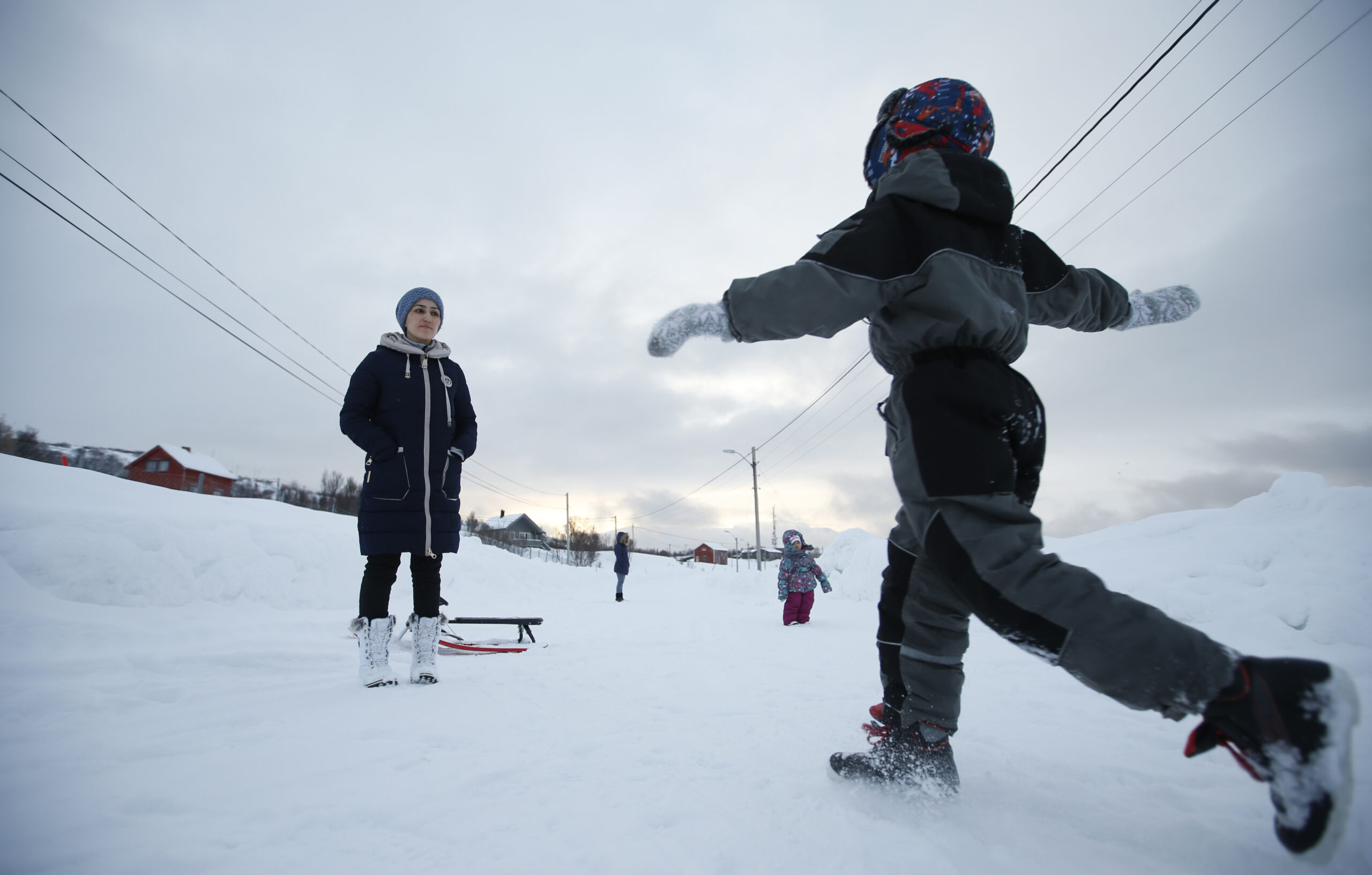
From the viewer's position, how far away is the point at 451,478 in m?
2.72

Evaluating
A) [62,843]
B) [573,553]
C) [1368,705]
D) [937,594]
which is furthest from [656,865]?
[573,553]

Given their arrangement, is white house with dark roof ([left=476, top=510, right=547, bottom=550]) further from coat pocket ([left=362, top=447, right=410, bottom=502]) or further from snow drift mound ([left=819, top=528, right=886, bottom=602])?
coat pocket ([left=362, top=447, right=410, bottom=502])

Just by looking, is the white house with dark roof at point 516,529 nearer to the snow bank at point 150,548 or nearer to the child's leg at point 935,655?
the snow bank at point 150,548

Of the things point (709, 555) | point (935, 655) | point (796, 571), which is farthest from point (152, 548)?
point (709, 555)

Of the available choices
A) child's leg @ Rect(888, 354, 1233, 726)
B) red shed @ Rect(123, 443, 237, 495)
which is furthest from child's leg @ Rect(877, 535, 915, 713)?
red shed @ Rect(123, 443, 237, 495)

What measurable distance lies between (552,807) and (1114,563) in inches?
226

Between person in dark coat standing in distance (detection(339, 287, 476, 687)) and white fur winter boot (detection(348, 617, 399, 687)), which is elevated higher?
person in dark coat standing in distance (detection(339, 287, 476, 687))

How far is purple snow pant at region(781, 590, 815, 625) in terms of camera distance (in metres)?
6.29

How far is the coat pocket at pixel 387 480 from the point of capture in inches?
98.3

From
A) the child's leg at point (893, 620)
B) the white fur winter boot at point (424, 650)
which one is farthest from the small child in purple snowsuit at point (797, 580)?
the child's leg at point (893, 620)

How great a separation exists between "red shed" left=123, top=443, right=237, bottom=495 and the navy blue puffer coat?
130 ft

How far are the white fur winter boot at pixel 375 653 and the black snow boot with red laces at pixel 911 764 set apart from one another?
200cm

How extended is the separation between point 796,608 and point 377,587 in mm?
4888

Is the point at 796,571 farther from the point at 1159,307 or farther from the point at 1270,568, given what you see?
the point at 1159,307
